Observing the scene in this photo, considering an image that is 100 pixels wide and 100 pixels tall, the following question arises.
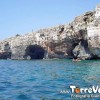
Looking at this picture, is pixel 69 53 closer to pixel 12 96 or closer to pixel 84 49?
pixel 84 49

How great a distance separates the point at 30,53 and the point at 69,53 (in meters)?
18.5

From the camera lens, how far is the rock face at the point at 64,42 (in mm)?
76000

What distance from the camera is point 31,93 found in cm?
1836

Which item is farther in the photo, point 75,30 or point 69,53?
point 69,53

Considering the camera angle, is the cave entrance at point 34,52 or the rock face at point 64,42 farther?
the cave entrance at point 34,52

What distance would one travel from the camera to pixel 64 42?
86938mm

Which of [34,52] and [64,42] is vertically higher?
[64,42]

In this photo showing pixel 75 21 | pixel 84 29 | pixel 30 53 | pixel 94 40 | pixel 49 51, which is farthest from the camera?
pixel 30 53

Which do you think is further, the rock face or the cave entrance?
the cave entrance

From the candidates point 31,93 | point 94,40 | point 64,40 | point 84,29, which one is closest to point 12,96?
point 31,93

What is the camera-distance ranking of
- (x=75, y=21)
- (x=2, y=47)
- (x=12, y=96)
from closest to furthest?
(x=12, y=96) < (x=75, y=21) < (x=2, y=47)

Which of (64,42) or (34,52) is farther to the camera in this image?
(34,52)

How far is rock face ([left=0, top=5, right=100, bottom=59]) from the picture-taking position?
249ft

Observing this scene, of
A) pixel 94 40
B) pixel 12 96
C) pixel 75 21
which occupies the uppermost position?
pixel 75 21
